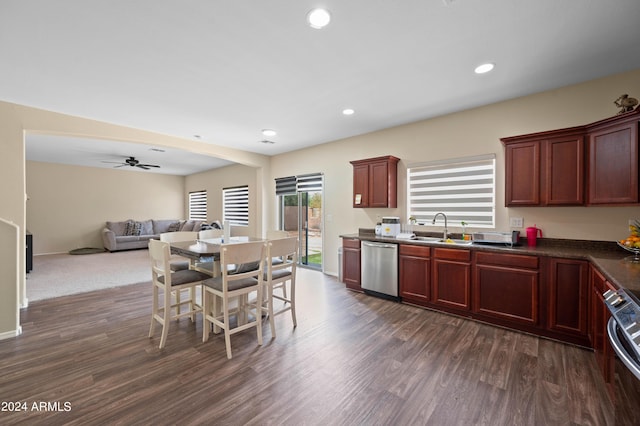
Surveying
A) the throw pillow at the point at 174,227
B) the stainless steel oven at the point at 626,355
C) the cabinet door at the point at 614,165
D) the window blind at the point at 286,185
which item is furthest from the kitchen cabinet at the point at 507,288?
the throw pillow at the point at 174,227

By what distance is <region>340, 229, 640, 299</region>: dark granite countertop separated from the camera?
1.65 meters

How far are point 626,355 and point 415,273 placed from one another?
2230 mm

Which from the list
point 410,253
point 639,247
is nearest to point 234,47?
point 410,253

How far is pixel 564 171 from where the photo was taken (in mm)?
2688

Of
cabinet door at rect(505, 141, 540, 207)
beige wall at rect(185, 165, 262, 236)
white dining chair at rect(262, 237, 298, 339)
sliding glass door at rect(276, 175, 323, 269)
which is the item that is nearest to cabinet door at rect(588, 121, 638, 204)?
cabinet door at rect(505, 141, 540, 207)

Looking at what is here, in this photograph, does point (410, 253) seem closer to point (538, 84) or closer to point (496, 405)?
point (496, 405)

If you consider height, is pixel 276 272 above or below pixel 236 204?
below

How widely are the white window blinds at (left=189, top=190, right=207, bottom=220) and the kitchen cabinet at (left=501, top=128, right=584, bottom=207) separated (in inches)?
338

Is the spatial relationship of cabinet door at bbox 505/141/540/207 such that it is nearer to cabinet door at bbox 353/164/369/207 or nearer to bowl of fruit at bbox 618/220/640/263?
bowl of fruit at bbox 618/220/640/263

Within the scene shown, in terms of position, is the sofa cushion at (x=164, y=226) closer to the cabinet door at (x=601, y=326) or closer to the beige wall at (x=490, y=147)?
the beige wall at (x=490, y=147)

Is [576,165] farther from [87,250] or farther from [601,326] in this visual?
[87,250]

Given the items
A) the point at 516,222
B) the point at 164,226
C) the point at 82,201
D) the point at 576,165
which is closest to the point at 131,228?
the point at 164,226

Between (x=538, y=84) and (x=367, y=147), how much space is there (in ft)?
7.73

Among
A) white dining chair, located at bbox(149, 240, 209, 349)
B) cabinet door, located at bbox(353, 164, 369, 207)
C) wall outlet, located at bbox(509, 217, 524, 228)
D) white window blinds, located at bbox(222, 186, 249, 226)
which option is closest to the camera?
white dining chair, located at bbox(149, 240, 209, 349)
